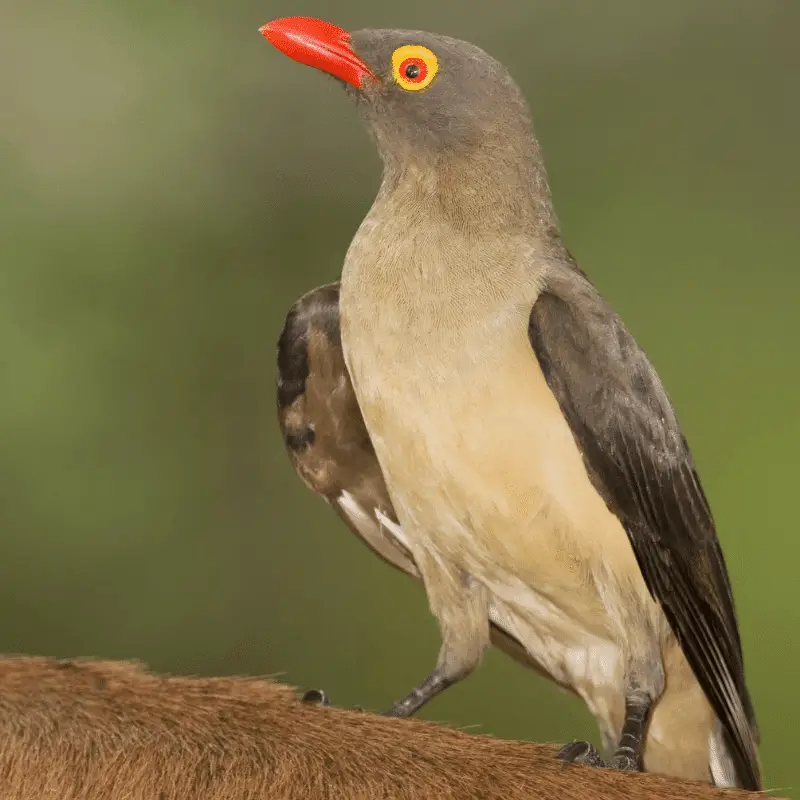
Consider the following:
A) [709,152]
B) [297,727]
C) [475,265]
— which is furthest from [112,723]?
[709,152]

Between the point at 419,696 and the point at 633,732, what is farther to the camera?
the point at 419,696

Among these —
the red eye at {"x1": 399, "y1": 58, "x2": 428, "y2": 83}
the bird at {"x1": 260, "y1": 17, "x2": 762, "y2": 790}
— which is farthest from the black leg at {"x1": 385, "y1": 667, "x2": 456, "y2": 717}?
the red eye at {"x1": 399, "y1": 58, "x2": 428, "y2": 83}

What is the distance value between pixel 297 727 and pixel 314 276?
1914 millimetres

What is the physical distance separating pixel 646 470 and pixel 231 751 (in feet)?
2.36

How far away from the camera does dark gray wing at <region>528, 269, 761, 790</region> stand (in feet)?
5.58

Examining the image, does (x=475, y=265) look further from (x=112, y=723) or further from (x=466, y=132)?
(x=112, y=723)

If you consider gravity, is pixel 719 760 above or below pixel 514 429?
below

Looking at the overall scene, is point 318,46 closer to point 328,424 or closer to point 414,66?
point 414,66

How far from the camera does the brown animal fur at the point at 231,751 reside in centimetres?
127

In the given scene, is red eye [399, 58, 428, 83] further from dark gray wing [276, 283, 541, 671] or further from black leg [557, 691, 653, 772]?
black leg [557, 691, 653, 772]

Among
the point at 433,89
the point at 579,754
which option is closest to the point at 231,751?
the point at 579,754

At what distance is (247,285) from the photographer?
128 inches

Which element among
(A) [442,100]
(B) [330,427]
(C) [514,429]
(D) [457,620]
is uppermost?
(A) [442,100]

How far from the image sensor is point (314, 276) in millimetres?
3188
